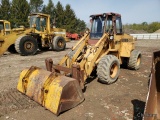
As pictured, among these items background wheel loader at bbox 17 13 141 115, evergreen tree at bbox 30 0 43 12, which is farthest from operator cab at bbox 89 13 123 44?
evergreen tree at bbox 30 0 43 12

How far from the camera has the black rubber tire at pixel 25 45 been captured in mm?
12317

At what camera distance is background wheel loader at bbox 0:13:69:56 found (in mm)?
12391

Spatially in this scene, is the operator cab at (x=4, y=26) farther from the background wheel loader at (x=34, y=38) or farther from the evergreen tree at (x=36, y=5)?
the evergreen tree at (x=36, y=5)

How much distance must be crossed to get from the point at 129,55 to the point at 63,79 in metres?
3.89

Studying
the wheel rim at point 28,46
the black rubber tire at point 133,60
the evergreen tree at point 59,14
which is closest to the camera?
the black rubber tire at point 133,60

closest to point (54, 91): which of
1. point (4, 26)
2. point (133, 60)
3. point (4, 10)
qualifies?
point (133, 60)

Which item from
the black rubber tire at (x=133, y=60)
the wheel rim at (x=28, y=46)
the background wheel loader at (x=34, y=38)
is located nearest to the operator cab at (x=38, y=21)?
the background wheel loader at (x=34, y=38)

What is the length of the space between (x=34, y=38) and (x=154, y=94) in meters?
11.0

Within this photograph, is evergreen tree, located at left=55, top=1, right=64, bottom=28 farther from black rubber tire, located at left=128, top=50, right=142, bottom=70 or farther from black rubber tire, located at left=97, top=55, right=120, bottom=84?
black rubber tire, located at left=97, top=55, right=120, bottom=84

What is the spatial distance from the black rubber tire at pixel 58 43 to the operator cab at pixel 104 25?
7.82 meters

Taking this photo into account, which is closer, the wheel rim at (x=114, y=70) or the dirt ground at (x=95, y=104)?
the dirt ground at (x=95, y=104)

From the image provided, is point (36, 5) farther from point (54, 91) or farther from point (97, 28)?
point (54, 91)

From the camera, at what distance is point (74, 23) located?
5200 centimetres

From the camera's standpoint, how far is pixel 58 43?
15.4m
